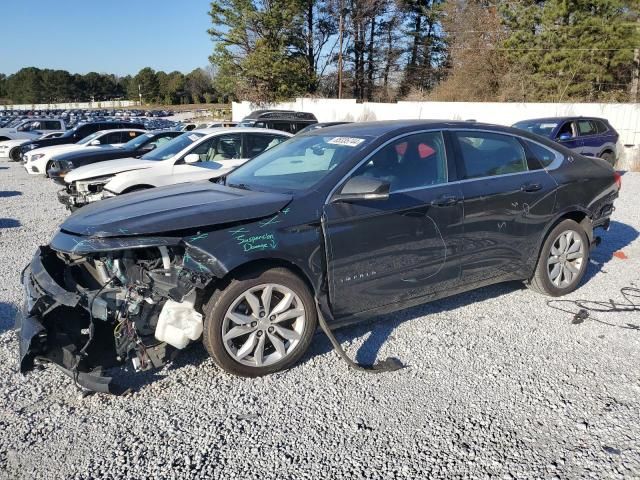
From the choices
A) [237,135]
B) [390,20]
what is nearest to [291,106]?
[390,20]

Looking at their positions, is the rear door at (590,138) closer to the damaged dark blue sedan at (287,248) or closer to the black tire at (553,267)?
the black tire at (553,267)

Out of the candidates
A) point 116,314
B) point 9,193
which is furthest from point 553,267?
point 9,193

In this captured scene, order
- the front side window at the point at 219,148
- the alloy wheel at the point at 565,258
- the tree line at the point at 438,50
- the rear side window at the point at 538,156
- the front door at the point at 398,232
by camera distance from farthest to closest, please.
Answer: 1. the tree line at the point at 438,50
2. the front side window at the point at 219,148
3. the alloy wheel at the point at 565,258
4. the rear side window at the point at 538,156
5. the front door at the point at 398,232

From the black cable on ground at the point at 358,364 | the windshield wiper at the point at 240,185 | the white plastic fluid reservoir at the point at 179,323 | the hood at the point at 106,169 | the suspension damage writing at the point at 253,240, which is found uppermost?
the windshield wiper at the point at 240,185

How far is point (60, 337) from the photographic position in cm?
328

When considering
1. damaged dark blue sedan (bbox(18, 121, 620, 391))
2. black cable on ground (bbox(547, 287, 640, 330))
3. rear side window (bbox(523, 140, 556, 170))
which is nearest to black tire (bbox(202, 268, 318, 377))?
damaged dark blue sedan (bbox(18, 121, 620, 391))

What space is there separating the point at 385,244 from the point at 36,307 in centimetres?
237

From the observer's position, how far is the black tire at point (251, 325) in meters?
3.32

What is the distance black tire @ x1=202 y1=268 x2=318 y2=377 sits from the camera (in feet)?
10.9

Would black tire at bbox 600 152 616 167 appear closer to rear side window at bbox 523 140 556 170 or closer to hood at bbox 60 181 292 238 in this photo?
rear side window at bbox 523 140 556 170

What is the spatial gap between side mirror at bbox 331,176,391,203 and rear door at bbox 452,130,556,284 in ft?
3.27

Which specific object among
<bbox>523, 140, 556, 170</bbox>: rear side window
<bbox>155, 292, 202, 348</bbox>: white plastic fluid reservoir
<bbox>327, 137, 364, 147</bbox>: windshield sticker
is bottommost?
<bbox>155, 292, 202, 348</bbox>: white plastic fluid reservoir

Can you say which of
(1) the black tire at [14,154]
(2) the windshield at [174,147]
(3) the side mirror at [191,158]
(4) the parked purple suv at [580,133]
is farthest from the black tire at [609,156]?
(1) the black tire at [14,154]

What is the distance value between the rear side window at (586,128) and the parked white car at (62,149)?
12906 millimetres
